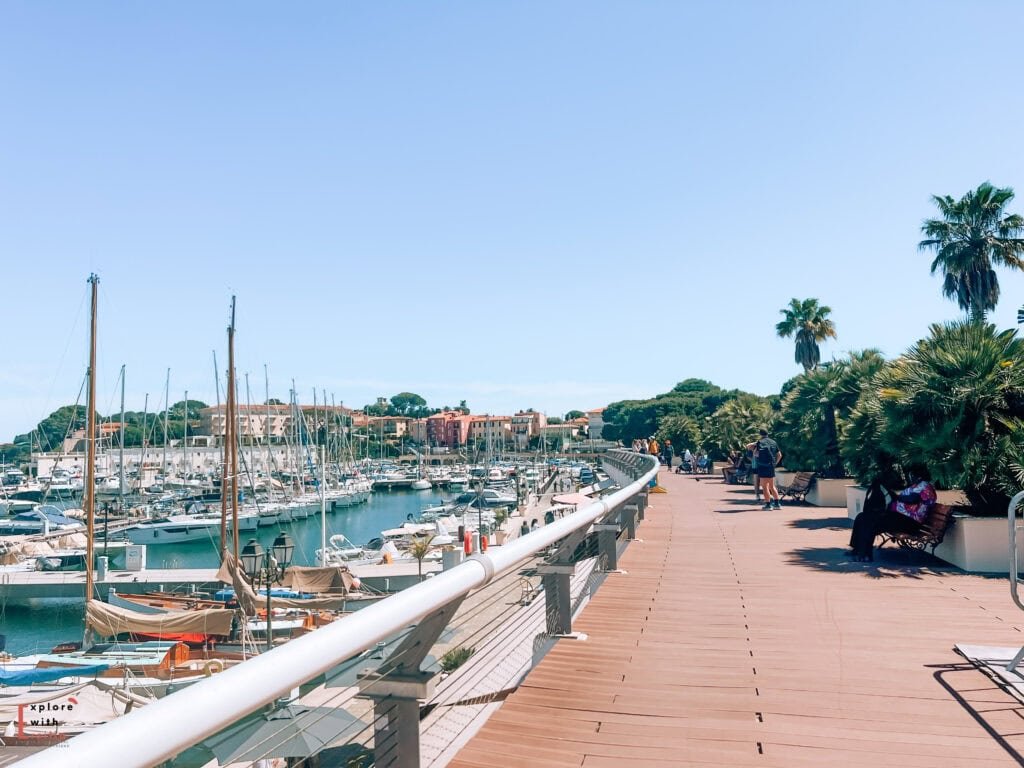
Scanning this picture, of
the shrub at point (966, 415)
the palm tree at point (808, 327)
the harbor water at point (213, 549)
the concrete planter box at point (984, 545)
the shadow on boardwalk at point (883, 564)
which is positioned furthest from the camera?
the palm tree at point (808, 327)

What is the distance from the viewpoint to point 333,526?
244ft

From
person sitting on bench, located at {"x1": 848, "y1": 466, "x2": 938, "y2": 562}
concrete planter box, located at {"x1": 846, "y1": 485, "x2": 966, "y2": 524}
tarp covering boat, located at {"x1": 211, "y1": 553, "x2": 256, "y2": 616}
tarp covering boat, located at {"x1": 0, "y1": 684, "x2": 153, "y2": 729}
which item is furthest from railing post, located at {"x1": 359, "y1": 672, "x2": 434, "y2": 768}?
tarp covering boat, located at {"x1": 211, "y1": 553, "x2": 256, "y2": 616}

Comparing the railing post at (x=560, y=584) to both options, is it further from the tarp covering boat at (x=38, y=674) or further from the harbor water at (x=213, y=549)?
the harbor water at (x=213, y=549)

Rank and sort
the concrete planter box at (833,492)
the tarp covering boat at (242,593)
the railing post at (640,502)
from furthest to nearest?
1. the tarp covering boat at (242,593)
2. the concrete planter box at (833,492)
3. the railing post at (640,502)

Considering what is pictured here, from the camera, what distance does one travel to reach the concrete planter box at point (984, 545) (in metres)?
9.50

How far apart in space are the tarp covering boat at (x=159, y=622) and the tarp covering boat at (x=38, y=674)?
4248 millimetres

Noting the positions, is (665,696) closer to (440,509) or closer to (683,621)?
(683,621)

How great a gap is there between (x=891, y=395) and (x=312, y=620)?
22.6 metres

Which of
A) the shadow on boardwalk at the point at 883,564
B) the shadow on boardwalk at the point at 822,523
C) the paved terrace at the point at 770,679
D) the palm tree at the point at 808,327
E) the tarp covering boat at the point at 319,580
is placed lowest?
the tarp covering boat at the point at 319,580

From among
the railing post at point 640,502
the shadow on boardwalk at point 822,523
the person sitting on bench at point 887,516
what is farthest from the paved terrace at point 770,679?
the shadow on boardwalk at point 822,523

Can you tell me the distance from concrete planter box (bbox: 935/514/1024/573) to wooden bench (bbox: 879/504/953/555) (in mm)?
203

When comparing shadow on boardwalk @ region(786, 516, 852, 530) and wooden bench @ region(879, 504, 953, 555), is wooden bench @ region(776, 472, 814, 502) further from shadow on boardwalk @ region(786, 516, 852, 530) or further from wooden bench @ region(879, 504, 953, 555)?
wooden bench @ region(879, 504, 953, 555)

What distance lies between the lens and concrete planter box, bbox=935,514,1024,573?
31.2 feet

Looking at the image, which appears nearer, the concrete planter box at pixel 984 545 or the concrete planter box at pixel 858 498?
the concrete planter box at pixel 984 545
